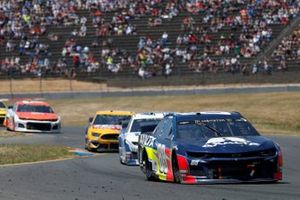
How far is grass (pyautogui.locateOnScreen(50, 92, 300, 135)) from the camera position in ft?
134

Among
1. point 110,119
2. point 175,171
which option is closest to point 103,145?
point 110,119

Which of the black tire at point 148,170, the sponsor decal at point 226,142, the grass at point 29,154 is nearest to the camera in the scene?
the sponsor decal at point 226,142

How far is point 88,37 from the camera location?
2141 inches

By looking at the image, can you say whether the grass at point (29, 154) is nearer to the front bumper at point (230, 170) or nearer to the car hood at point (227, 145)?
the car hood at point (227, 145)

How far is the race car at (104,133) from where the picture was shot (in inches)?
1024

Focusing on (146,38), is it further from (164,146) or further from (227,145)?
(227,145)

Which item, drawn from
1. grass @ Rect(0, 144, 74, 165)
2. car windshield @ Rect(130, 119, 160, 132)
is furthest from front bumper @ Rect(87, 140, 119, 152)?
car windshield @ Rect(130, 119, 160, 132)

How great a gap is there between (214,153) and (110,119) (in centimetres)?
1423

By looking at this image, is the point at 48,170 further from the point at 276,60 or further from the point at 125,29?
the point at 125,29

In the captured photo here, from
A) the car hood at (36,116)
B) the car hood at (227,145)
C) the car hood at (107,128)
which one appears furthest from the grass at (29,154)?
the car hood at (36,116)

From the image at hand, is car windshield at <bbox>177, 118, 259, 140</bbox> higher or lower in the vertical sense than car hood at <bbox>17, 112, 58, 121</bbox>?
higher

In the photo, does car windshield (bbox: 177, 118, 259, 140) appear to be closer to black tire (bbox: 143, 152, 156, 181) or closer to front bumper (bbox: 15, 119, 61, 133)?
black tire (bbox: 143, 152, 156, 181)

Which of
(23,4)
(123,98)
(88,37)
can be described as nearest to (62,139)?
(123,98)

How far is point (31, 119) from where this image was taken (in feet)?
117
